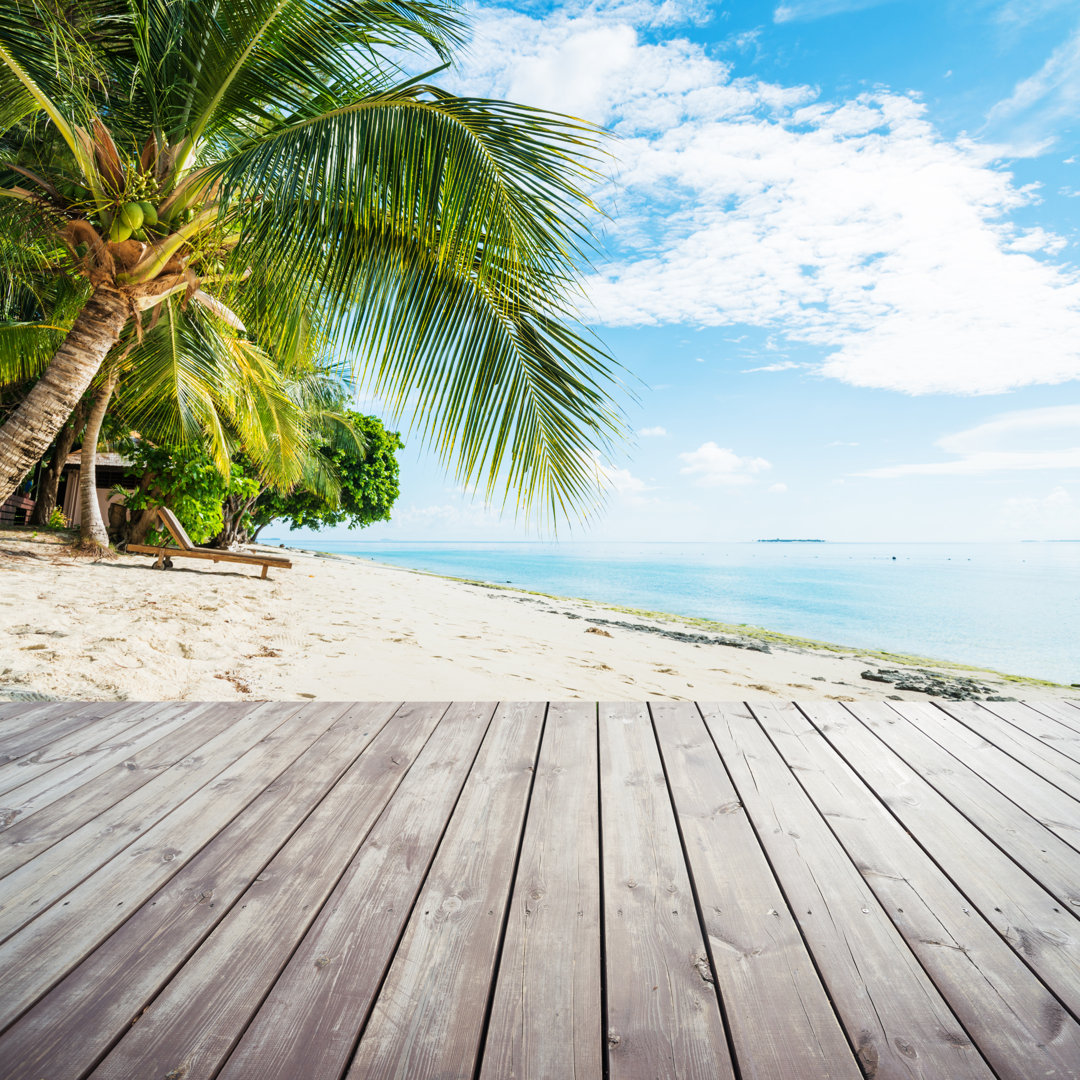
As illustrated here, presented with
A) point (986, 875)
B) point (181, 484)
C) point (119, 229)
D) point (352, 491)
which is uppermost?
point (119, 229)

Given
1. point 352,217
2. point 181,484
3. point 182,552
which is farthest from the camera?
point 181,484

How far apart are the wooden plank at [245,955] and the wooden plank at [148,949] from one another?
0.03 metres

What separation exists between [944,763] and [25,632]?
5.47m

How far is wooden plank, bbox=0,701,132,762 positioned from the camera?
2418 millimetres

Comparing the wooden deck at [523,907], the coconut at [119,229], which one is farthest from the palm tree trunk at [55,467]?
the wooden deck at [523,907]

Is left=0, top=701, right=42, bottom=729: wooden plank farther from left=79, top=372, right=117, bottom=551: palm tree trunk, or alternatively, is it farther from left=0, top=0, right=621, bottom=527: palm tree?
left=79, top=372, right=117, bottom=551: palm tree trunk

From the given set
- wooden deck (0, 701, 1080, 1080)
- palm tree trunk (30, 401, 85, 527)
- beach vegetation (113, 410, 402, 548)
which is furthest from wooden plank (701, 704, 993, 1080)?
palm tree trunk (30, 401, 85, 527)

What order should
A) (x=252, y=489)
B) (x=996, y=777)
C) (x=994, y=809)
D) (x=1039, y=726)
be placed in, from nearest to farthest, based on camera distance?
(x=994, y=809) < (x=996, y=777) < (x=1039, y=726) < (x=252, y=489)

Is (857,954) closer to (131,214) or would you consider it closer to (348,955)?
(348,955)

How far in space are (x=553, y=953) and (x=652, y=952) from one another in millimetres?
200

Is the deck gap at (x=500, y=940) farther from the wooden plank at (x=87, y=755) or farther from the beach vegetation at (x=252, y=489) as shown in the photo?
the beach vegetation at (x=252, y=489)

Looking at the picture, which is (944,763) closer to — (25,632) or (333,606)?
(25,632)

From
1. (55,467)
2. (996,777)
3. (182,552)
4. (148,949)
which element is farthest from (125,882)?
(55,467)

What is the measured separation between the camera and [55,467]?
50.4ft
